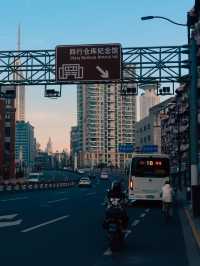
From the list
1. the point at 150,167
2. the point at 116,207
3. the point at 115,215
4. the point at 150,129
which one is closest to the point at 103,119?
the point at 150,129

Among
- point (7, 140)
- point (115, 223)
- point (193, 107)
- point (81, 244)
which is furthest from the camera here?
point (7, 140)

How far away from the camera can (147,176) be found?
3547cm

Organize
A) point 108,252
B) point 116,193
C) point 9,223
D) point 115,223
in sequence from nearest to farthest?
point 108,252 < point 115,223 < point 116,193 < point 9,223

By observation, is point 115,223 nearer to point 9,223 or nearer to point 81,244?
point 81,244

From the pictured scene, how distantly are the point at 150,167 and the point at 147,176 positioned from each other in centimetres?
66

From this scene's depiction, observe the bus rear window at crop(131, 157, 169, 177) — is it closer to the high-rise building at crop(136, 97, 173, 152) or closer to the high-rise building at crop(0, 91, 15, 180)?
Result: the high-rise building at crop(0, 91, 15, 180)

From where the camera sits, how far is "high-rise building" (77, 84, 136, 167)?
142250 millimetres

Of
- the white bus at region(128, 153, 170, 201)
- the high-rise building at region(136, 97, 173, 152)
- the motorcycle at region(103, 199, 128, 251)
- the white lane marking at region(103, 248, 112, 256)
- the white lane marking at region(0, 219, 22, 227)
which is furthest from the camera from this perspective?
the high-rise building at region(136, 97, 173, 152)

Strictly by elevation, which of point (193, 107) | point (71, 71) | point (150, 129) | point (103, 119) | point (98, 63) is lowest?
point (193, 107)

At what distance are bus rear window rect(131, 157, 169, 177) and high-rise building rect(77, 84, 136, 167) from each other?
9318 centimetres

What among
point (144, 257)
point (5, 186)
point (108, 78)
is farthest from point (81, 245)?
point (5, 186)

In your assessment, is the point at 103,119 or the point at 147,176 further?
the point at 103,119

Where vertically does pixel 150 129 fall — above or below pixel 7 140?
above

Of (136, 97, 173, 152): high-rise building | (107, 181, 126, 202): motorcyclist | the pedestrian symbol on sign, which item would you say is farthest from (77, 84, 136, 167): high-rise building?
(107, 181, 126, 202): motorcyclist
